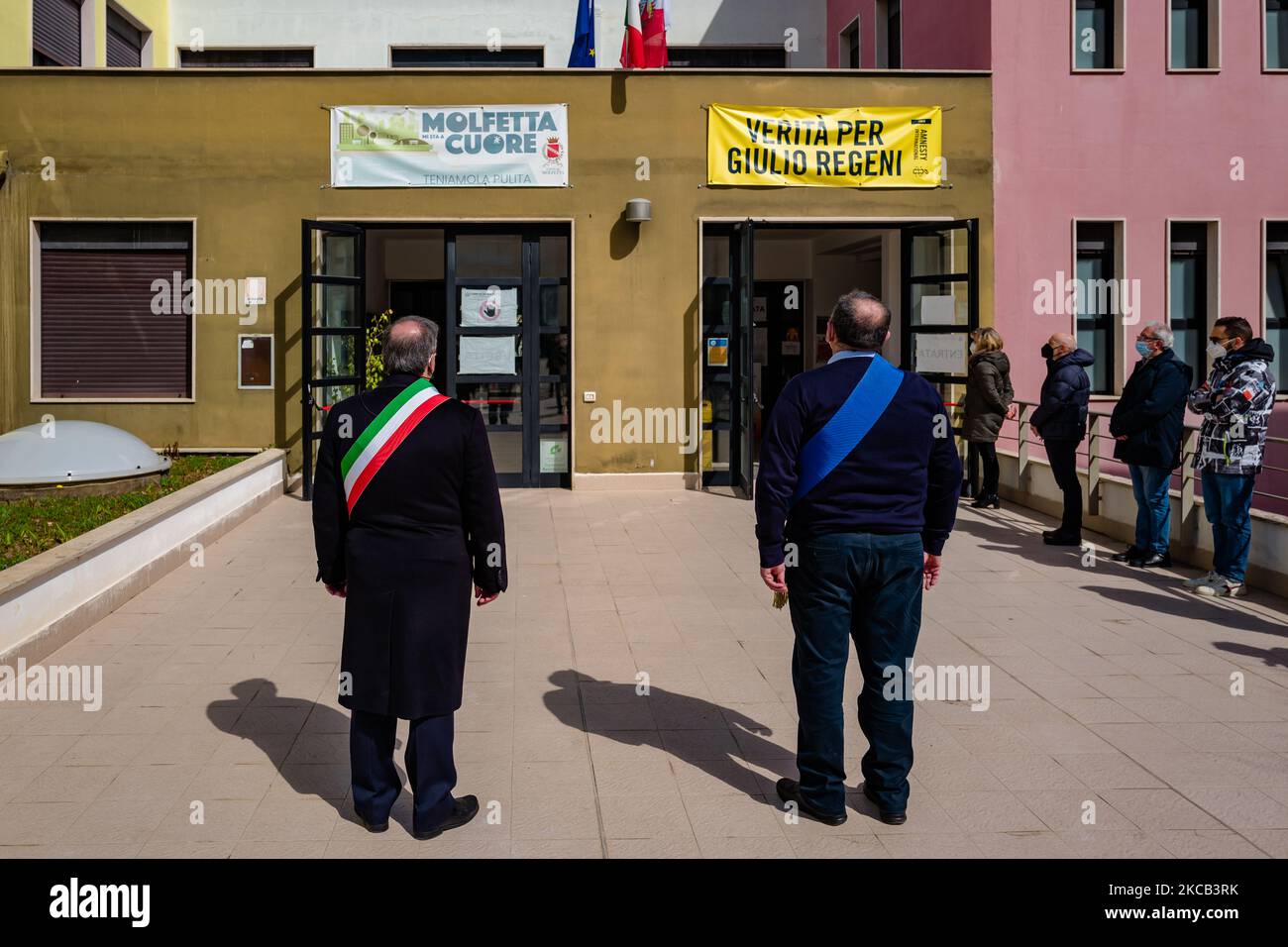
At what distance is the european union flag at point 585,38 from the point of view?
16.6 metres

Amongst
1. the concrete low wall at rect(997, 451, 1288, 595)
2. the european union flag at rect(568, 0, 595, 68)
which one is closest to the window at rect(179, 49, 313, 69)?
the european union flag at rect(568, 0, 595, 68)

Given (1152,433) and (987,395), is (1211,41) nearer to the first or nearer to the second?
(987,395)

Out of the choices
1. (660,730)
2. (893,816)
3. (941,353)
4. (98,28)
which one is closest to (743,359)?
(941,353)

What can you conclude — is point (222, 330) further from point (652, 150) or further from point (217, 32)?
point (217, 32)

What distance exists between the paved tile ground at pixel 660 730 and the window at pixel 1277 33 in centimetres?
849

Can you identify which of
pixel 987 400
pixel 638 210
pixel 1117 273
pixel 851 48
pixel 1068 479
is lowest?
pixel 1068 479

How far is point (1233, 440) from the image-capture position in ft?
28.6

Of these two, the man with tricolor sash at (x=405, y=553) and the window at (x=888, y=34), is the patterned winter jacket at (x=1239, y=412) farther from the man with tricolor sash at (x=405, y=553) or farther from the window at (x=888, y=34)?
the window at (x=888, y=34)

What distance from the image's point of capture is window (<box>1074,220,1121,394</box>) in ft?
49.8

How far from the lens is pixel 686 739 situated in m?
5.93

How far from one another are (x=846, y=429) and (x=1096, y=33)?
1227 cm

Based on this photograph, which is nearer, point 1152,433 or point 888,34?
point 1152,433

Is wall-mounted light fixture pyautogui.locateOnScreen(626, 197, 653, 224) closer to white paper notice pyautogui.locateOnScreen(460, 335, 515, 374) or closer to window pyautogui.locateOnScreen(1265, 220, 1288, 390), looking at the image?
white paper notice pyautogui.locateOnScreen(460, 335, 515, 374)
